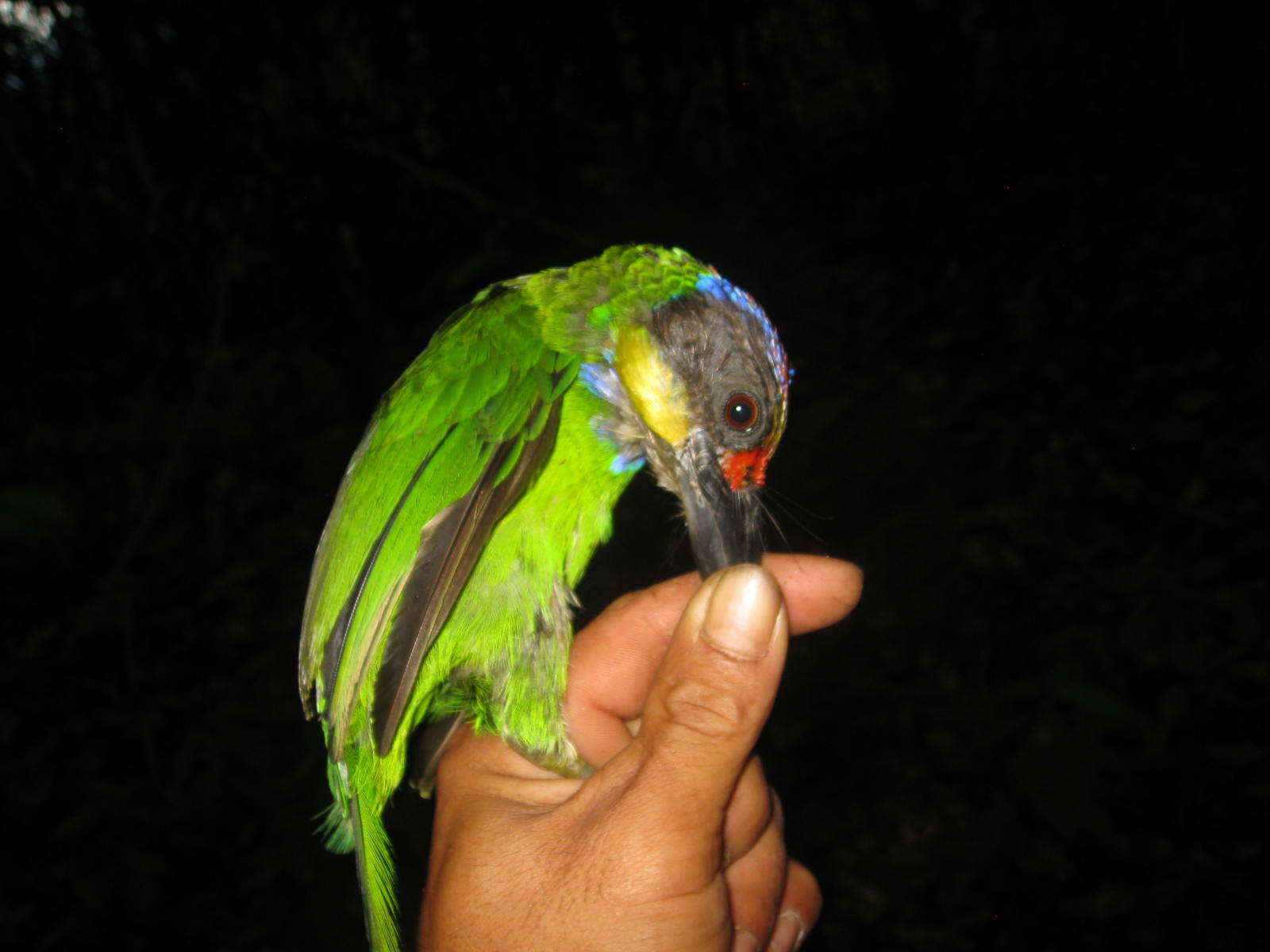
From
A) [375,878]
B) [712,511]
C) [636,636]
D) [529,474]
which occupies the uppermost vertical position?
[529,474]

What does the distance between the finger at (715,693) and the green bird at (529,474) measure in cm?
43

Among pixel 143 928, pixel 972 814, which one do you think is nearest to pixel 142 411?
pixel 143 928

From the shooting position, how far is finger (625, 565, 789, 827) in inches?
60.7

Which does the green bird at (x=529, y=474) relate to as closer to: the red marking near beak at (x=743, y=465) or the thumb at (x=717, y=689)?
the red marking near beak at (x=743, y=465)

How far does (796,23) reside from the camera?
5055 millimetres

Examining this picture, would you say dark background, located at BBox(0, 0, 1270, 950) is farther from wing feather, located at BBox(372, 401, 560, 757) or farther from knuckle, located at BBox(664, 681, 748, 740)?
knuckle, located at BBox(664, 681, 748, 740)

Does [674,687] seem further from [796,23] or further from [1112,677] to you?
[796,23]

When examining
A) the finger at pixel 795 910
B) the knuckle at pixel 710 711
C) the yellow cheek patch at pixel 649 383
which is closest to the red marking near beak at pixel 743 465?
the yellow cheek patch at pixel 649 383

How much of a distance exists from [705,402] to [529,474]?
498 millimetres

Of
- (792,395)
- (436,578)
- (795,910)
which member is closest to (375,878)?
(436,578)

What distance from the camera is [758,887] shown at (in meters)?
2.02

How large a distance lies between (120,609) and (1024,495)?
16.6ft

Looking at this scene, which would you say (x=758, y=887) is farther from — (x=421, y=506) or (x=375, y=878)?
(x=421, y=506)

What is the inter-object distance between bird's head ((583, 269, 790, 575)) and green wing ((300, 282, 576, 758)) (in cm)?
17
